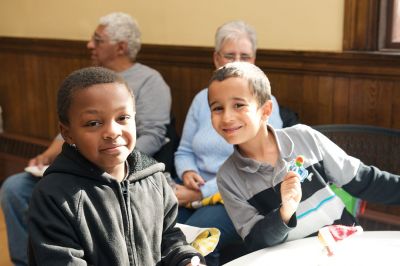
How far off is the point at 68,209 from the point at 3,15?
3345 millimetres

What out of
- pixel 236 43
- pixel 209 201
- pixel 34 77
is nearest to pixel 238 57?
pixel 236 43

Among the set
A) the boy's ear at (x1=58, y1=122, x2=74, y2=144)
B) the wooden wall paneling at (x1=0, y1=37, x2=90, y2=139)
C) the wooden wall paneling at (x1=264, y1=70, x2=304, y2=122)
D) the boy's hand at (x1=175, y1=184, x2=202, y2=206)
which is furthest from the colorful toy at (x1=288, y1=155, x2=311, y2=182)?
the wooden wall paneling at (x1=0, y1=37, x2=90, y2=139)

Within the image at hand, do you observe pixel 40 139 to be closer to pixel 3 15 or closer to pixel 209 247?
pixel 3 15

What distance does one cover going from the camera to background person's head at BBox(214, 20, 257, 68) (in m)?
2.48

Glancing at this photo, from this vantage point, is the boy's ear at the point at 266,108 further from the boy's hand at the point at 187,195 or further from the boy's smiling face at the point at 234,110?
the boy's hand at the point at 187,195

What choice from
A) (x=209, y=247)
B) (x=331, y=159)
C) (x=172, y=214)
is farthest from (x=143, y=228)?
(x=331, y=159)

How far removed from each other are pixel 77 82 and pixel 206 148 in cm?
110

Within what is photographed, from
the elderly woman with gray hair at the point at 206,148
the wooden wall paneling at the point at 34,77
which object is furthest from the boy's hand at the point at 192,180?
the wooden wall paneling at the point at 34,77

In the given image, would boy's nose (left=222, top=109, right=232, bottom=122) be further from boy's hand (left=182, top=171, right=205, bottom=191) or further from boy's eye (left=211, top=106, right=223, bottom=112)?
boy's hand (left=182, top=171, right=205, bottom=191)

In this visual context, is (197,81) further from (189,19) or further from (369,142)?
(369,142)

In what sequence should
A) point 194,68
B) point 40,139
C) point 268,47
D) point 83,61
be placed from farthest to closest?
1. point 40,139
2. point 83,61
3. point 194,68
4. point 268,47

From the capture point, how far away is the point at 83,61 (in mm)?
3637

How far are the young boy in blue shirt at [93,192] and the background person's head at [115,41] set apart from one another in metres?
1.60

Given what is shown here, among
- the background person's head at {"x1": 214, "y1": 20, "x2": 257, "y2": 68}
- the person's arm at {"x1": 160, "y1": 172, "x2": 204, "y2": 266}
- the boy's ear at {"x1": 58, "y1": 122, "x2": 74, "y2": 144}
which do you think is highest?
the background person's head at {"x1": 214, "y1": 20, "x2": 257, "y2": 68}
